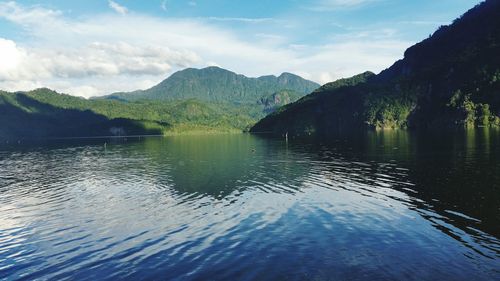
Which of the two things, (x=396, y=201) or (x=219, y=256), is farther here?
(x=396, y=201)

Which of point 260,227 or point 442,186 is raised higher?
point 442,186

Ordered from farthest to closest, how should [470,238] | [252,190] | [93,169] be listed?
[93,169]
[252,190]
[470,238]

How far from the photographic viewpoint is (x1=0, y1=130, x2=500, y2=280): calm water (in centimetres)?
3262

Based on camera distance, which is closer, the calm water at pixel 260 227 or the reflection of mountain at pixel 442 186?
the calm water at pixel 260 227

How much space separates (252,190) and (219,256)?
36.0m

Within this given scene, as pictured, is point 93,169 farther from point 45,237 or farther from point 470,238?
point 470,238

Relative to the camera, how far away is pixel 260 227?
4619 cm

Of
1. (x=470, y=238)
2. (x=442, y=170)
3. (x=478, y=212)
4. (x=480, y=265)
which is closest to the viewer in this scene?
(x=480, y=265)

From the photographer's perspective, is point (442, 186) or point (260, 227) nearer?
point (260, 227)

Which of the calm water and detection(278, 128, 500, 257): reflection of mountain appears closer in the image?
the calm water

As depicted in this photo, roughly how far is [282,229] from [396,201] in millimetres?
22351

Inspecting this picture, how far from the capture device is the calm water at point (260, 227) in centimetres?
3262

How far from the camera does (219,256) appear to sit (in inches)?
1403

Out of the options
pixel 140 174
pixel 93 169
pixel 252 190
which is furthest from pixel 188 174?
pixel 93 169
